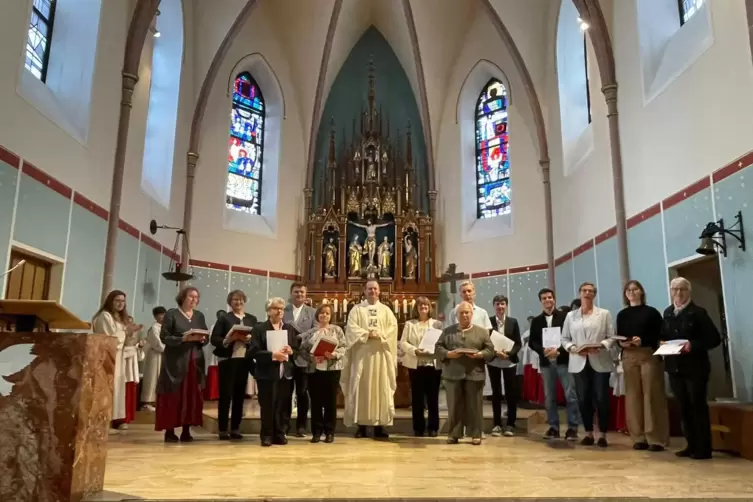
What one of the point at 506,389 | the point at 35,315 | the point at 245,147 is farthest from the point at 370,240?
the point at 35,315

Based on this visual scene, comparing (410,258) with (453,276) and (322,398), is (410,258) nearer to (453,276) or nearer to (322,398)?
(453,276)

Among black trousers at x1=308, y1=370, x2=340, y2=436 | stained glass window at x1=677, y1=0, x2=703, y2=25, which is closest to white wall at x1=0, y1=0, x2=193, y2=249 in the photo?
black trousers at x1=308, y1=370, x2=340, y2=436

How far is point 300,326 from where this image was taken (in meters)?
6.39

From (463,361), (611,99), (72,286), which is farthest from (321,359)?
(611,99)

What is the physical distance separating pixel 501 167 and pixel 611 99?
464 cm

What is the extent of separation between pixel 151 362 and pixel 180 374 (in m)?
2.83

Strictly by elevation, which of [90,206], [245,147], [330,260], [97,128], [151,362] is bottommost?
[151,362]

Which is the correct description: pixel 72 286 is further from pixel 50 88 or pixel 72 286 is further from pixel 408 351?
pixel 408 351

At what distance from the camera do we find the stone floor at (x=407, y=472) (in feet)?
11.6

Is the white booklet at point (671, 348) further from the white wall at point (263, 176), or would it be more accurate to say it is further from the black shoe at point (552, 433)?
the white wall at point (263, 176)

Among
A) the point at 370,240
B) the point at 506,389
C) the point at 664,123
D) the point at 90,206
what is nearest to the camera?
the point at 506,389

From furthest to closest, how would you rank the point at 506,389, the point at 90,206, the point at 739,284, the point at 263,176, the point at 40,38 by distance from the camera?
the point at 263,176, the point at 90,206, the point at 40,38, the point at 506,389, the point at 739,284

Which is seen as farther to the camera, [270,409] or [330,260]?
[330,260]

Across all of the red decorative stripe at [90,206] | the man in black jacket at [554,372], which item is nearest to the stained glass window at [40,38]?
the red decorative stripe at [90,206]
